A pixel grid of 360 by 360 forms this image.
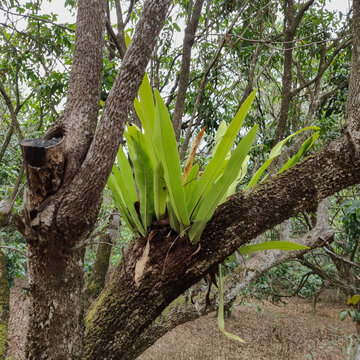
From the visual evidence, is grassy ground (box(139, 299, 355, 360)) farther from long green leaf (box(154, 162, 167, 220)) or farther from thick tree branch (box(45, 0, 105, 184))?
thick tree branch (box(45, 0, 105, 184))

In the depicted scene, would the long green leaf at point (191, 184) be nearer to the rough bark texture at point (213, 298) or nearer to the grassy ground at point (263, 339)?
the rough bark texture at point (213, 298)

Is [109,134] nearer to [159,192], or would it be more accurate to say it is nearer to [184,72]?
[159,192]

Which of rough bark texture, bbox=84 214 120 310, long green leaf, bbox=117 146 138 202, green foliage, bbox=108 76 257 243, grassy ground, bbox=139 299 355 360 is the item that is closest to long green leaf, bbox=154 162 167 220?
green foliage, bbox=108 76 257 243

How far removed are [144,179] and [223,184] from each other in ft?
0.64

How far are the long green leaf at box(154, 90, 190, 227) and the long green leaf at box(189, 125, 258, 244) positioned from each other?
0.04 metres

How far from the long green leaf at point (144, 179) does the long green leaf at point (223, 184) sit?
5.0 inches

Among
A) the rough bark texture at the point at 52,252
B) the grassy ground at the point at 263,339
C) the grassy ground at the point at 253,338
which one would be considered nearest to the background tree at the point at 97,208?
the rough bark texture at the point at 52,252

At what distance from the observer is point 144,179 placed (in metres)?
0.77

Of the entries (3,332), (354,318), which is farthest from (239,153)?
(354,318)

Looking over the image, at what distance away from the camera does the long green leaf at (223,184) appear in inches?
28.1

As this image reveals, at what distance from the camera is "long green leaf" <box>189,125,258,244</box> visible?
2.35 ft

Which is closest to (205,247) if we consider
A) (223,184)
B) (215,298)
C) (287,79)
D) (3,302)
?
(223,184)

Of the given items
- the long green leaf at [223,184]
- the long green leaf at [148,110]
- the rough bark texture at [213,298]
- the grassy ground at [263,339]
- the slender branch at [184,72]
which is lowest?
the grassy ground at [263,339]

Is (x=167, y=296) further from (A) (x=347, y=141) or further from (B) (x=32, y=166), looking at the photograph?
(A) (x=347, y=141)
